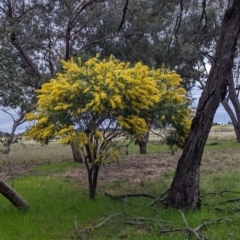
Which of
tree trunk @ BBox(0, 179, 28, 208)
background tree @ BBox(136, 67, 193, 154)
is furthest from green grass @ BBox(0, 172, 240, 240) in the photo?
background tree @ BBox(136, 67, 193, 154)

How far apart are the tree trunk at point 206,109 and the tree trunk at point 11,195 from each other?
9.08ft

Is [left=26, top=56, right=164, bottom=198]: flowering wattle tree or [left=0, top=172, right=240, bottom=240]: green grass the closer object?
[left=0, top=172, right=240, bottom=240]: green grass

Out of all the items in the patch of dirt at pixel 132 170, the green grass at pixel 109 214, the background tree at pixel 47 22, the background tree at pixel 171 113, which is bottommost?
the green grass at pixel 109 214

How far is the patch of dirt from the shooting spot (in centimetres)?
1191

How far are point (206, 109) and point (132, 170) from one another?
20.7ft

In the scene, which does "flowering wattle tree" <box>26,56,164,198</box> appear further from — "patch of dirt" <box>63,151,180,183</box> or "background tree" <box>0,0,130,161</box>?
"background tree" <box>0,0,130,161</box>

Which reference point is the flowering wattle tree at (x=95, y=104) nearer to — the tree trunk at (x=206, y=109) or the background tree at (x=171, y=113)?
the background tree at (x=171, y=113)

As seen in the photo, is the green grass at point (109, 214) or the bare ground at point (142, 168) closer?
the green grass at point (109, 214)

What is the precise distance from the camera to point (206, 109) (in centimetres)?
723

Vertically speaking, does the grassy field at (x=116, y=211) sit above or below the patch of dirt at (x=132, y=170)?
below

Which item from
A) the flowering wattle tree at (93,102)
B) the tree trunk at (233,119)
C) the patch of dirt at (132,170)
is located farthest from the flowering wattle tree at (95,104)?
the tree trunk at (233,119)

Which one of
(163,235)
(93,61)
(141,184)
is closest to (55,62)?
(141,184)

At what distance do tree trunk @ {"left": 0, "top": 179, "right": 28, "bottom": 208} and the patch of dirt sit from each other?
3.86m

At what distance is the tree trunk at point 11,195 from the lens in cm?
741
